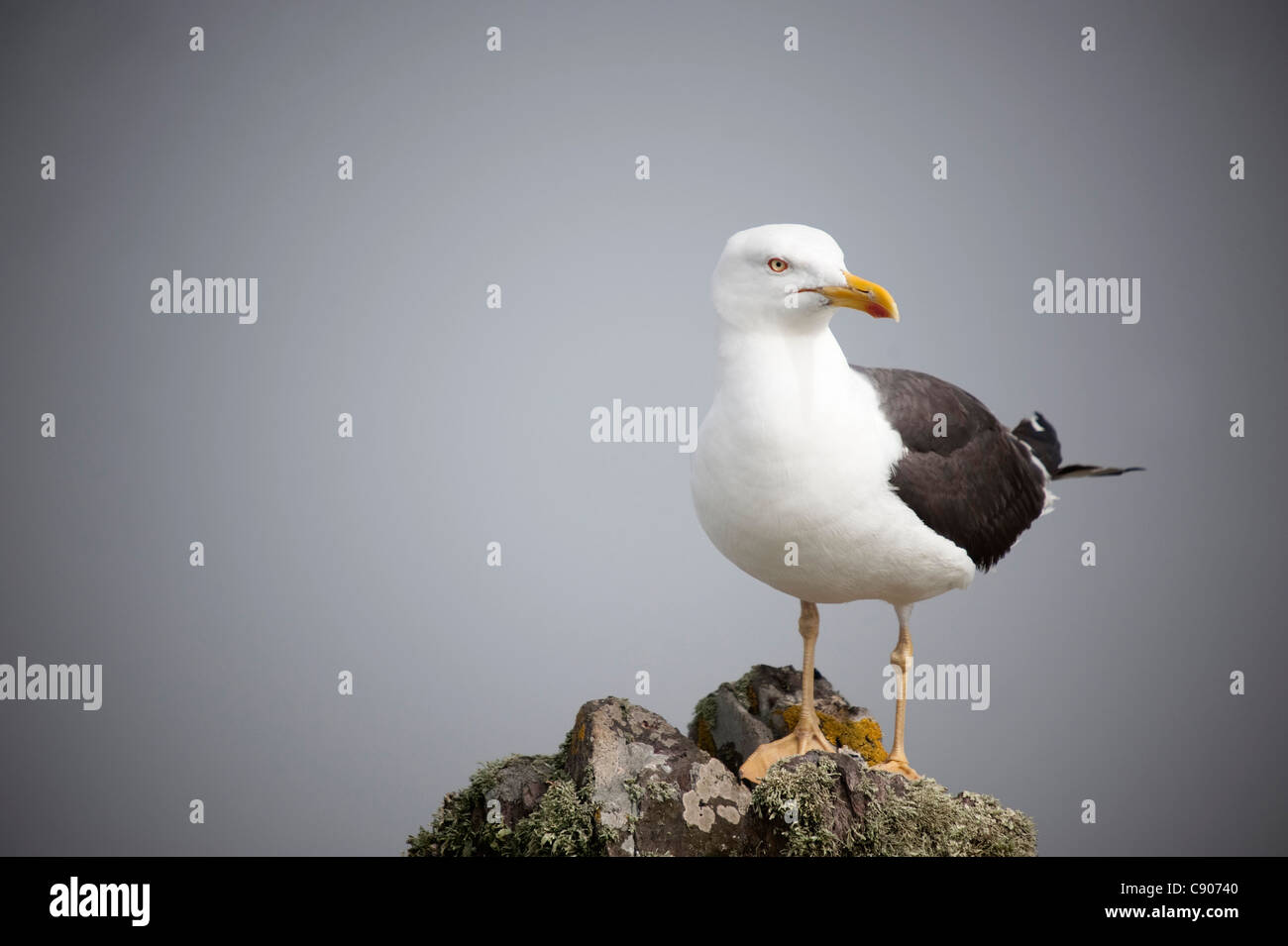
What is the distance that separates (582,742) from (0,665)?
303 centimetres

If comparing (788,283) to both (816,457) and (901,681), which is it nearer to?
(816,457)

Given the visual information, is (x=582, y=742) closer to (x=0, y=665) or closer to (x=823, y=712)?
(x=823, y=712)

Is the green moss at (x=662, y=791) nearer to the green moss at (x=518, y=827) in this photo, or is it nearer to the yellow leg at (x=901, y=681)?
the green moss at (x=518, y=827)

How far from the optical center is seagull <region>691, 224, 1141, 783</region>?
4691mm

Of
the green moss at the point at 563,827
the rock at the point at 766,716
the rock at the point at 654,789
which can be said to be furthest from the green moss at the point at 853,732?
the green moss at the point at 563,827

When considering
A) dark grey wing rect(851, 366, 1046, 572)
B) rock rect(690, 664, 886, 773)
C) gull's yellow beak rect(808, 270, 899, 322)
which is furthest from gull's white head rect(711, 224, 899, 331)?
rock rect(690, 664, 886, 773)

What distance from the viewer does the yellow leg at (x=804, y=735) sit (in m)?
5.05

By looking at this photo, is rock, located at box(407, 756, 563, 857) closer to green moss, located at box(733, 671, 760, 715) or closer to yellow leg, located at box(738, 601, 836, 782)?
yellow leg, located at box(738, 601, 836, 782)

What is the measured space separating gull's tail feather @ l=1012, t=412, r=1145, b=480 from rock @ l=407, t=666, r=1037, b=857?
1839mm

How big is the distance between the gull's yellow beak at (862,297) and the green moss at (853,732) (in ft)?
5.87

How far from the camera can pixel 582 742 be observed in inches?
184

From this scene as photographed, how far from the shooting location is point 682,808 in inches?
176

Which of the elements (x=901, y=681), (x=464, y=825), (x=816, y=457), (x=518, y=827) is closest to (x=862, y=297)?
(x=816, y=457)
